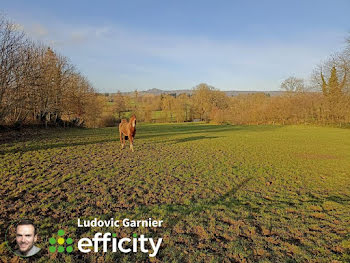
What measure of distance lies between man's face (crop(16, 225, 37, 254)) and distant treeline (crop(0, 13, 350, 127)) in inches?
655

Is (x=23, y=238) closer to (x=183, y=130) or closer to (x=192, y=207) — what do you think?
(x=192, y=207)

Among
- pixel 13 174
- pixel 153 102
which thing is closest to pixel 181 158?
pixel 13 174

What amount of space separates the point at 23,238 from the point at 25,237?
0.03 m

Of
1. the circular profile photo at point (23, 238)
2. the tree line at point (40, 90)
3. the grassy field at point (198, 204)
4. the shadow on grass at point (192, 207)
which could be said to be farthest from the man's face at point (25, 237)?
the tree line at point (40, 90)

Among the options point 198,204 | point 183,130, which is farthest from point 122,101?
point 198,204

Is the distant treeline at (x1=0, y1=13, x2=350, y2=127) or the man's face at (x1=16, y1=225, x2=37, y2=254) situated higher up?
the distant treeline at (x1=0, y1=13, x2=350, y2=127)

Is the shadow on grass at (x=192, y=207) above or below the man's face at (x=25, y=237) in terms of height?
below

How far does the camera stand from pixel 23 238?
3426mm

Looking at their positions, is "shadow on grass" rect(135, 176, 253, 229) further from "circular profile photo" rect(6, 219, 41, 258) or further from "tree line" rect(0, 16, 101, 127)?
"tree line" rect(0, 16, 101, 127)

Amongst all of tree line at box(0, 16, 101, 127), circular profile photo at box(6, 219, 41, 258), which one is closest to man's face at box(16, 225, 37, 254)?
circular profile photo at box(6, 219, 41, 258)

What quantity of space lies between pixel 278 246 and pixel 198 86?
5478 cm

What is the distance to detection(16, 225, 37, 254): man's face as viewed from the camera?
10.2 ft

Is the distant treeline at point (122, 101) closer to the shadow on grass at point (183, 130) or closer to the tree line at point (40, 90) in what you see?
the tree line at point (40, 90)

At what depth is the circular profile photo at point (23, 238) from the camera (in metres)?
3.00
